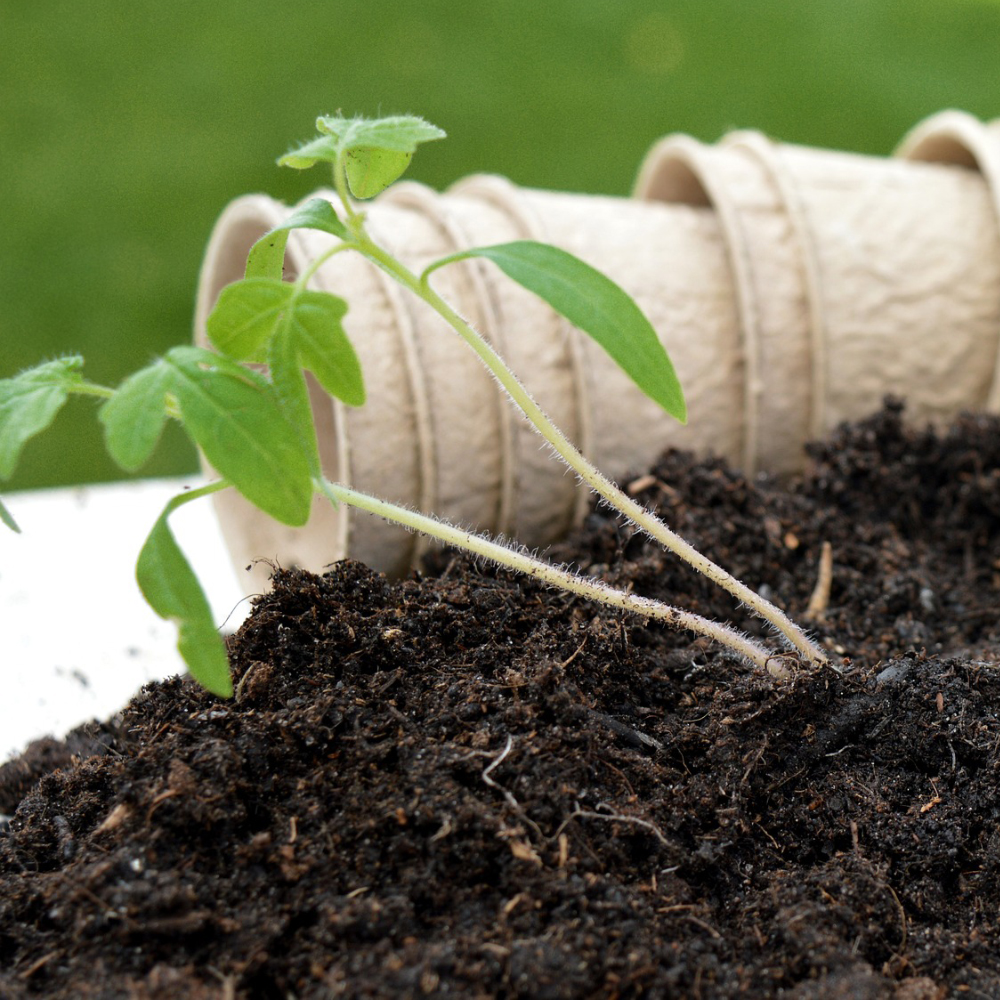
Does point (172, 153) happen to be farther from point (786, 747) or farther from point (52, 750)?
point (786, 747)

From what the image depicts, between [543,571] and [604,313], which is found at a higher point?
[604,313]

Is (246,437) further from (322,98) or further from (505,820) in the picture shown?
(322,98)

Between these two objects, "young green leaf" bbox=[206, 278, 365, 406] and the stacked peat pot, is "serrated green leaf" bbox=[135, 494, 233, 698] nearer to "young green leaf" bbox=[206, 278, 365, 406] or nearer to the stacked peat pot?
"young green leaf" bbox=[206, 278, 365, 406]

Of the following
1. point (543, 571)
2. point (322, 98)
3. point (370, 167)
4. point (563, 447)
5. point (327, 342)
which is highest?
point (322, 98)

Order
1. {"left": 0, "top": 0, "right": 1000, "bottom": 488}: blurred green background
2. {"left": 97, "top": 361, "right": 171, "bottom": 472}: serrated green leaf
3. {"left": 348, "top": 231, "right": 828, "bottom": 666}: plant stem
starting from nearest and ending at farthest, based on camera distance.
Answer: {"left": 97, "top": 361, "right": 171, "bottom": 472}: serrated green leaf, {"left": 348, "top": 231, "right": 828, "bottom": 666}: plant stem, {"left": 0, "top": 0, "right": 1000, "bottom": 488}: blurred green background

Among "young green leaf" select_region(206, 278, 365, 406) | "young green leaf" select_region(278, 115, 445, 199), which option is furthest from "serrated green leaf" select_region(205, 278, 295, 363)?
"young green leaf" select_region(278, 115, 445, 199)

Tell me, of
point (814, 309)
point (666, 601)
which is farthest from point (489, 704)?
point (814, 309)

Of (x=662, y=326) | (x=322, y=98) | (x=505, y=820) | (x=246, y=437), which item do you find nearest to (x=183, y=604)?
(x=246, y=437)
